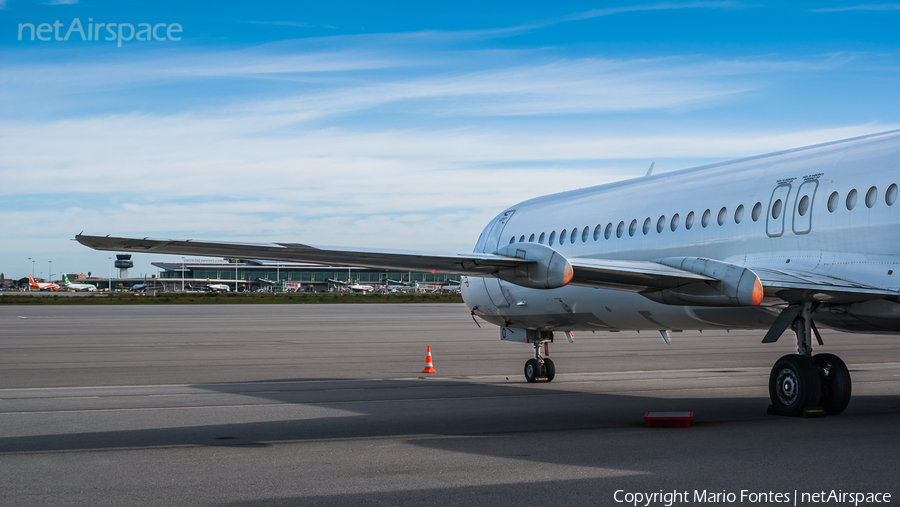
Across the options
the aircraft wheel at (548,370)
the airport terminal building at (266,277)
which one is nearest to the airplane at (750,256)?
the aircraft wheel at (548,370)

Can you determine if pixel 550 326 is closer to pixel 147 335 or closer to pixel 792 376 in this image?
pixel 792 376

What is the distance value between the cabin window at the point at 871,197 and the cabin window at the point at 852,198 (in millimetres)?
160

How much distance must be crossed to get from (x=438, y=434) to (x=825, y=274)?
5259 mm

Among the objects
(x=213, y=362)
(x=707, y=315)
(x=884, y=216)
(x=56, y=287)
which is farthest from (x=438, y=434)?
(x=56, y=287)

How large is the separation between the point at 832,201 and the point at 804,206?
0.39 meters

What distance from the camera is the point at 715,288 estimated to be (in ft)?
33.9

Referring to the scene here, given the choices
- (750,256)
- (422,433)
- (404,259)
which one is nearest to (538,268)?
(404,259)

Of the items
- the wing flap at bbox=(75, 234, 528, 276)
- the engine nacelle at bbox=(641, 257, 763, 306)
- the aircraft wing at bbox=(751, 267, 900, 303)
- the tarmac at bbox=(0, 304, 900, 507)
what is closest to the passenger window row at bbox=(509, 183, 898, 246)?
the aircraft wing at bbox=(751, 267, 900, 303)

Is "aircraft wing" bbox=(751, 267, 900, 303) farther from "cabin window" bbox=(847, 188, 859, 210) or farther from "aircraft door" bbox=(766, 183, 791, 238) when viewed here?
"cabin window" bbox=(847, 188, 859, 210)

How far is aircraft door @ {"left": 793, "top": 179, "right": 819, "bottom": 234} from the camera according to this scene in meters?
11.0

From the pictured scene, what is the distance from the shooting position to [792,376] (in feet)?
37.5

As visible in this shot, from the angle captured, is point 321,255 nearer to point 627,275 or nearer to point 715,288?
point 627,275

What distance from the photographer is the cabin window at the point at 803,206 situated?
1101cm

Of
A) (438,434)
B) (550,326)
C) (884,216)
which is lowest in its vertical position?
(438,434)
